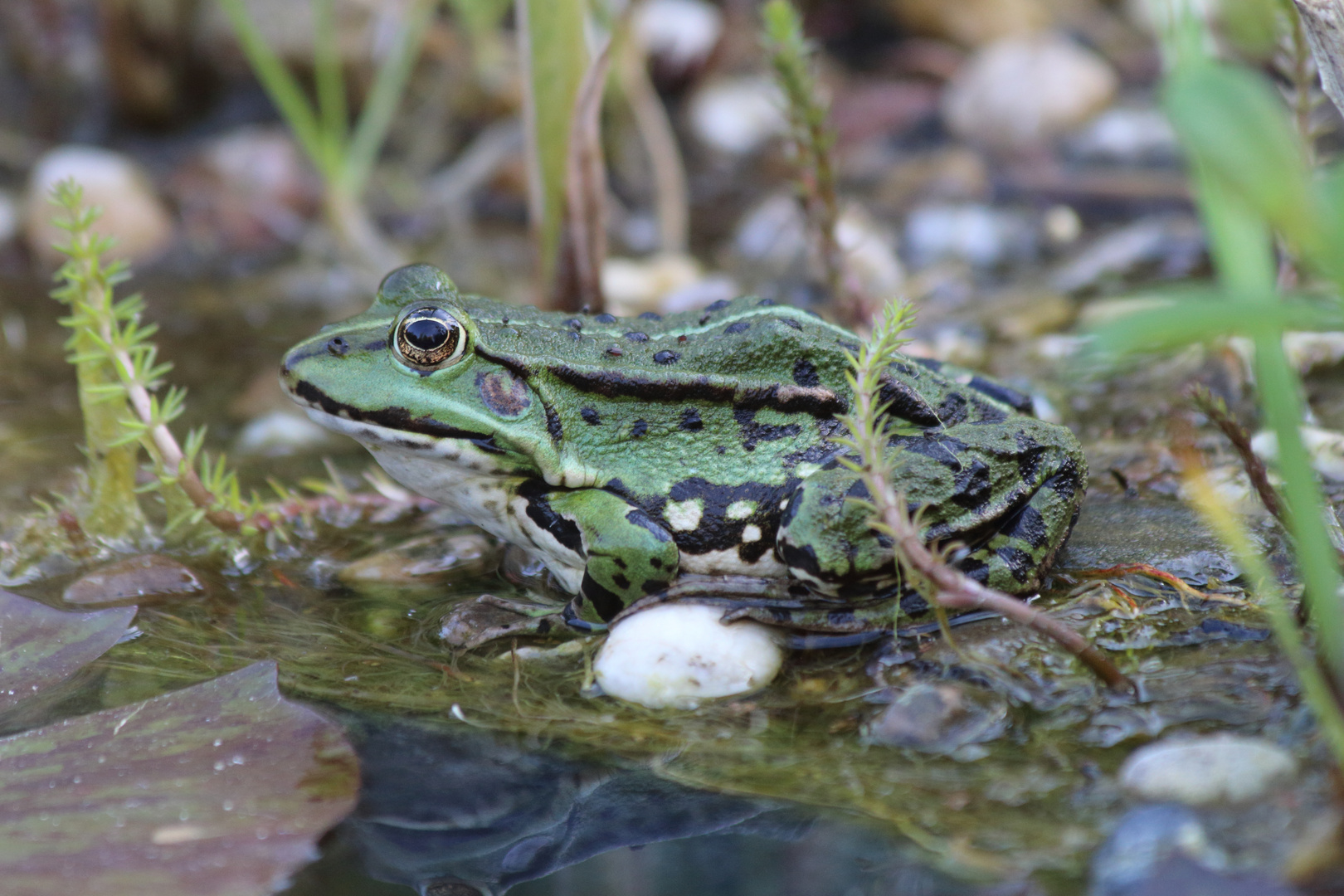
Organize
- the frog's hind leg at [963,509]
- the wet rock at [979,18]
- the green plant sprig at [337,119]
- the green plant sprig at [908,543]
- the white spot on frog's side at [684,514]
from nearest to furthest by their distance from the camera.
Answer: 1. the green plant sprig at [908,543]
2. the frog's hind leg at [963,509]
3. the white spot on frog's side at [684,514]
4. the green plant sprig at [337,119]
5. the wet rock at [979,18]

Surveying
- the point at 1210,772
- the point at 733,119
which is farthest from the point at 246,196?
the point at 1210,772

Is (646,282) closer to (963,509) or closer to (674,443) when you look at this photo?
(674,443)

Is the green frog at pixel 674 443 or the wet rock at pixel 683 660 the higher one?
the green frog at pixel 674 443

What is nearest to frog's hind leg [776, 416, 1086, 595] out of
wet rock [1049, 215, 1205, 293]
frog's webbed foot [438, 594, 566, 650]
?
frog's webbed foot [438, 594, 566, 650]

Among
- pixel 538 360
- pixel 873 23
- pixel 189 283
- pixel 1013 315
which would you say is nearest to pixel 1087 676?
pixel 538 360

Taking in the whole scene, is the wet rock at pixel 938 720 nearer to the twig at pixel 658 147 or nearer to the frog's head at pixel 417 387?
the frog's head at pixel 417 387

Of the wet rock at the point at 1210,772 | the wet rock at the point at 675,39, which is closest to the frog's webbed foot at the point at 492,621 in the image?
the wet rock at the point at 1210,772
